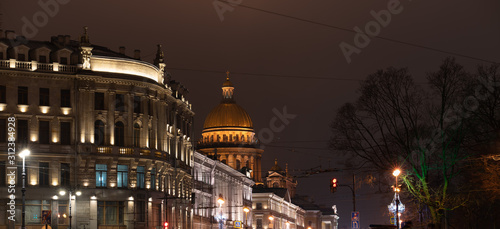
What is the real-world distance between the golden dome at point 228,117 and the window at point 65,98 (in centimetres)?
11649

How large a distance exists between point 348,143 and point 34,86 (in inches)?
1032

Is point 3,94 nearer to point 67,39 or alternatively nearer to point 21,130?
point 21,130

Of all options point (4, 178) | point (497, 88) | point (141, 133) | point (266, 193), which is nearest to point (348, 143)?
point (497, 88)

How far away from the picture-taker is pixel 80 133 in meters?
72.9

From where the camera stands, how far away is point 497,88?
59312 mm

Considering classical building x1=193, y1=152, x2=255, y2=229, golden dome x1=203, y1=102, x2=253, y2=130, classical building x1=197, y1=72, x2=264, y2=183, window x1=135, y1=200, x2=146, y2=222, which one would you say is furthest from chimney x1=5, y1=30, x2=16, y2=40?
golden dome x1=203, y1=102, x2=253, y2=130

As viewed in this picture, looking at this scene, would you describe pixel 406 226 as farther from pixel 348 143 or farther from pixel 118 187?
pixel 118 187

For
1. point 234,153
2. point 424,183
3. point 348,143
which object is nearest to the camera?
point 424,183

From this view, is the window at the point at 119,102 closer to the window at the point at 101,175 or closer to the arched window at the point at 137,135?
the arched window at the point at 137,135

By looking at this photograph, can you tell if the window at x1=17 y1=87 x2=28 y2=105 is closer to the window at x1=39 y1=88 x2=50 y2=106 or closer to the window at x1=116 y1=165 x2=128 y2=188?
the window at x1=39 y1=88 x2=50 y2=106

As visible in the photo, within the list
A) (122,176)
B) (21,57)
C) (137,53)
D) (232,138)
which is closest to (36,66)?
(21,57)

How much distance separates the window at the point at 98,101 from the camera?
244ft

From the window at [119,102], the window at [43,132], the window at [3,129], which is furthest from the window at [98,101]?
the window at [3,129]

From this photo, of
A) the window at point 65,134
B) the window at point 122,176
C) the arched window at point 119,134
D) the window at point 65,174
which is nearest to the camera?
the window at point 65,174
